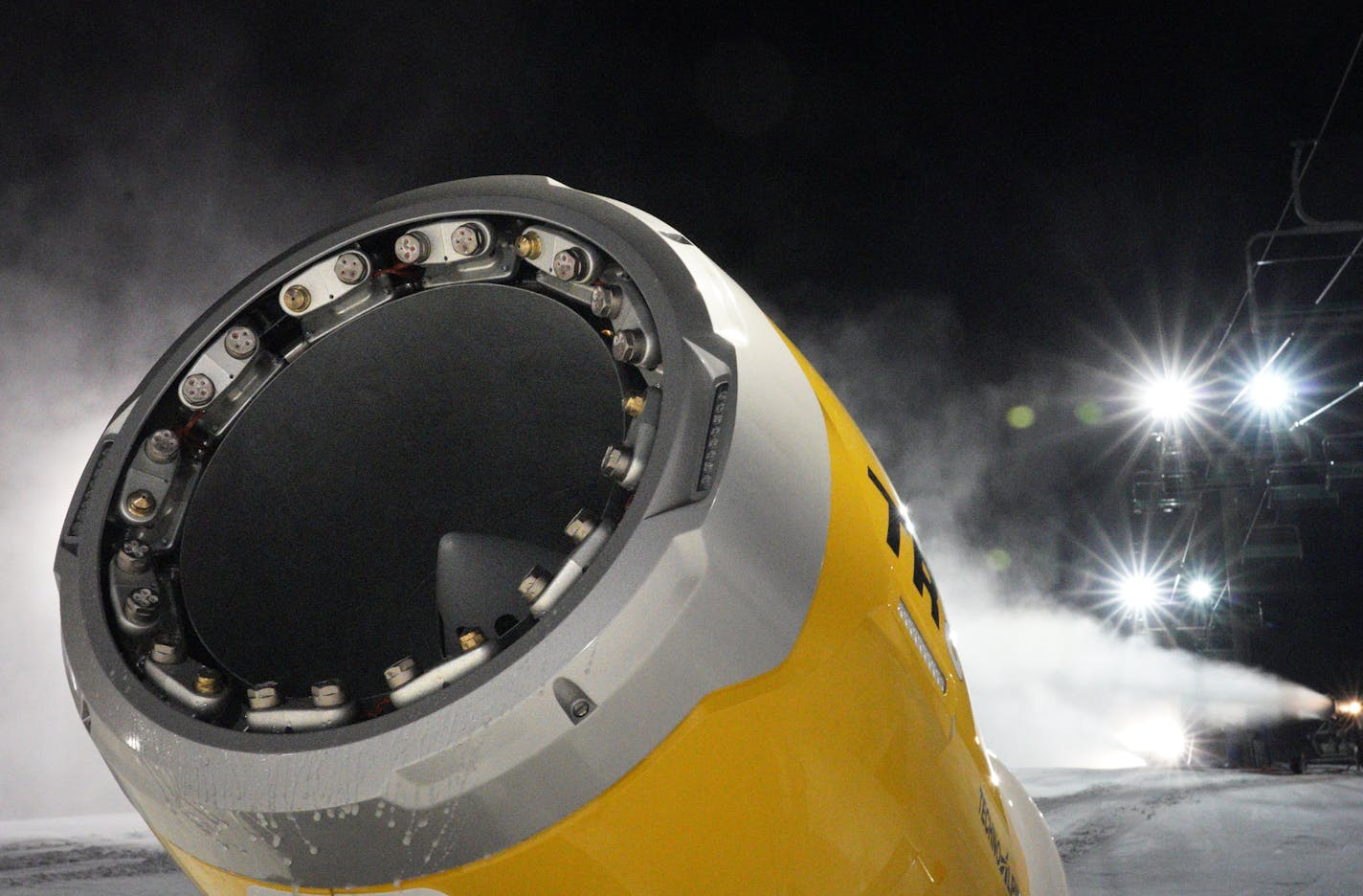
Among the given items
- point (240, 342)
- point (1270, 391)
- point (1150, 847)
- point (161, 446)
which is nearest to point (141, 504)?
point (161, 446)

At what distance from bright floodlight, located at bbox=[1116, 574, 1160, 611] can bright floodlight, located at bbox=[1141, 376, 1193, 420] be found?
8249 mm

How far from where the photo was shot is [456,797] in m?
1.06

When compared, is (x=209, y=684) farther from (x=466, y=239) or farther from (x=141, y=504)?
(x=466, y=239)

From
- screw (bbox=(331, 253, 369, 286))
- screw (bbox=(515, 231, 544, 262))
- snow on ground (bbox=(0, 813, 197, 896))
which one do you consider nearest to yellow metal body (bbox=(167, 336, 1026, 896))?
screw (bbox=(515, 231, 544, 262))

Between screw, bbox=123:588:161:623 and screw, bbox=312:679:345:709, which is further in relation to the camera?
screw, bbox=123:588:161:623

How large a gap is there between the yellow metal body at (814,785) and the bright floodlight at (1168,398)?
1430cm

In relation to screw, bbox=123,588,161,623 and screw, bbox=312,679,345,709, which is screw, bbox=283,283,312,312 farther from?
screw, bbox=312,679,345,709

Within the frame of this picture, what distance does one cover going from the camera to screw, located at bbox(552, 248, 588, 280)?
1435 mm

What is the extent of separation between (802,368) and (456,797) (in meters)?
0.71

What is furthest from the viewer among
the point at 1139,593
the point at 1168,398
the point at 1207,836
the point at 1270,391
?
the point at 1139,593

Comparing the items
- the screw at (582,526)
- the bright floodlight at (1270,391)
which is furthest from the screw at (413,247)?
the bright floodlight at (1270,391)

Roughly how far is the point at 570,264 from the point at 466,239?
17cm

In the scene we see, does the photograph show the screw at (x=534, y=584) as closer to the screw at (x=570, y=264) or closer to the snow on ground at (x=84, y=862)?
the screw at (x=570, y=264)

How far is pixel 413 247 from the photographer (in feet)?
4.98
